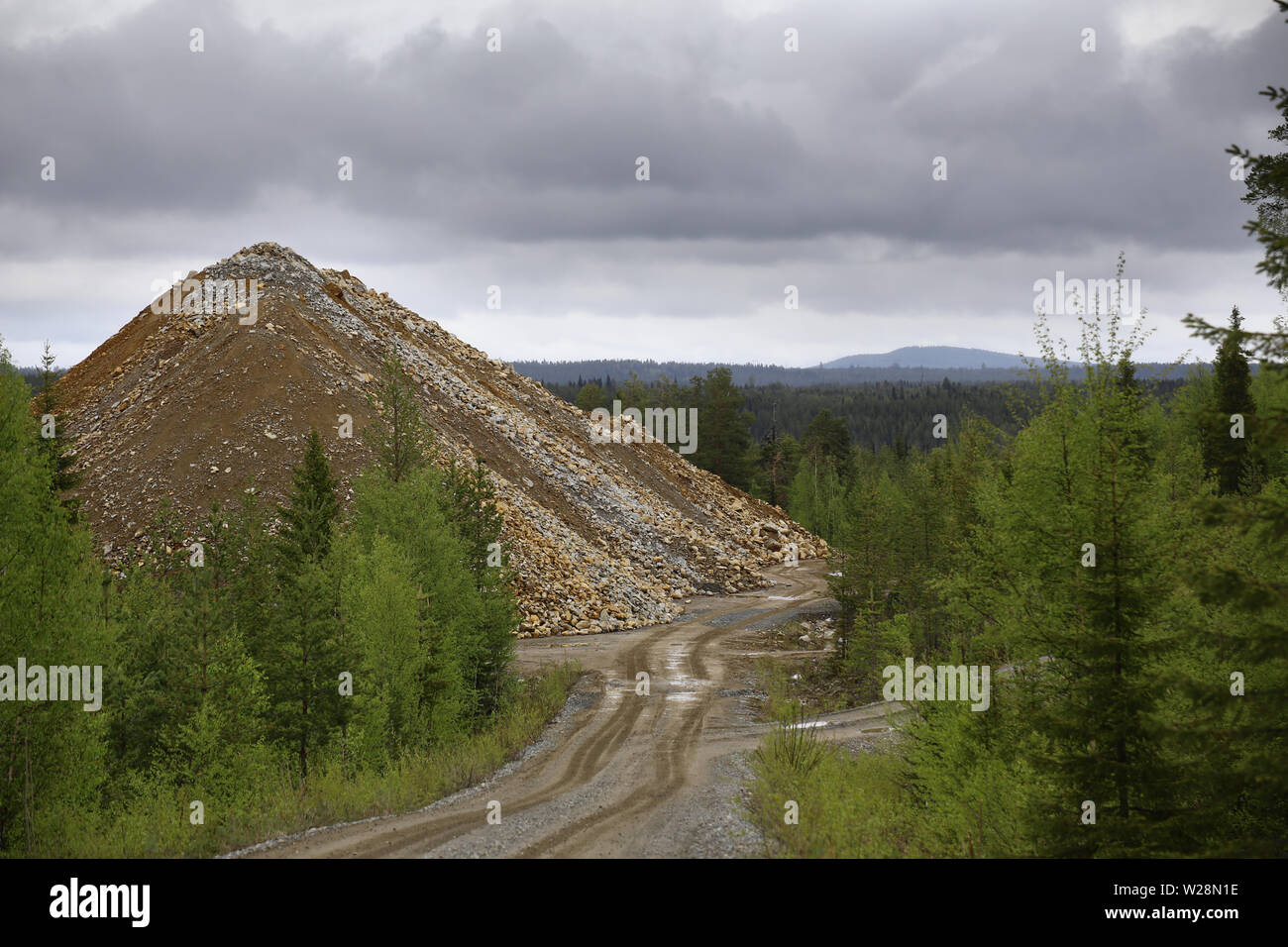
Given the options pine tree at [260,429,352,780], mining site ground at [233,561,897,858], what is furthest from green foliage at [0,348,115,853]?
mining site ground at [233,561,897,858]

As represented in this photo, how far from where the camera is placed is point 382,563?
2352 centimetres

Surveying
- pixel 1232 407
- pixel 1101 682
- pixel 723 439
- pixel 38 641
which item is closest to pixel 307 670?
pixel 38 641

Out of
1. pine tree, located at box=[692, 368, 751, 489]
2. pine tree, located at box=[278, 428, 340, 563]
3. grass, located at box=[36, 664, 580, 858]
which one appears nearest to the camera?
grass, located at box=[36, 664, 580, 858]

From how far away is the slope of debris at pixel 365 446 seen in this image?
151 ft

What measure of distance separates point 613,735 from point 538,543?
24096 mm

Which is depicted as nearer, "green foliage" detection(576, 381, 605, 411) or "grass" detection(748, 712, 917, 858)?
"grass" detection(748, 712, 917, 858)

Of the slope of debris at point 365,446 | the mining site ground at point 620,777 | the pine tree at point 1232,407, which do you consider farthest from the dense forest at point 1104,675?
the pine tree at point 1232,407

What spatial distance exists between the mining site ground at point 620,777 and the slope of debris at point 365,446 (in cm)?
1013

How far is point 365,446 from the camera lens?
49.1 meters

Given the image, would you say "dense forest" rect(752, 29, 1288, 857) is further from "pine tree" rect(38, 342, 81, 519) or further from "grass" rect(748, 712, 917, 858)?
"pine tree" rect(38, 342, 81, 519)

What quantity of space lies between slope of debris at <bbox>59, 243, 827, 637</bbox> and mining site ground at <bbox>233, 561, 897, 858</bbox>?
33.2 feet

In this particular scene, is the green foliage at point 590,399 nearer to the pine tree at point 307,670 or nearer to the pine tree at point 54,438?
the pine tree at point 54,438

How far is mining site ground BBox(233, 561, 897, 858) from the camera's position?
47.4ft
